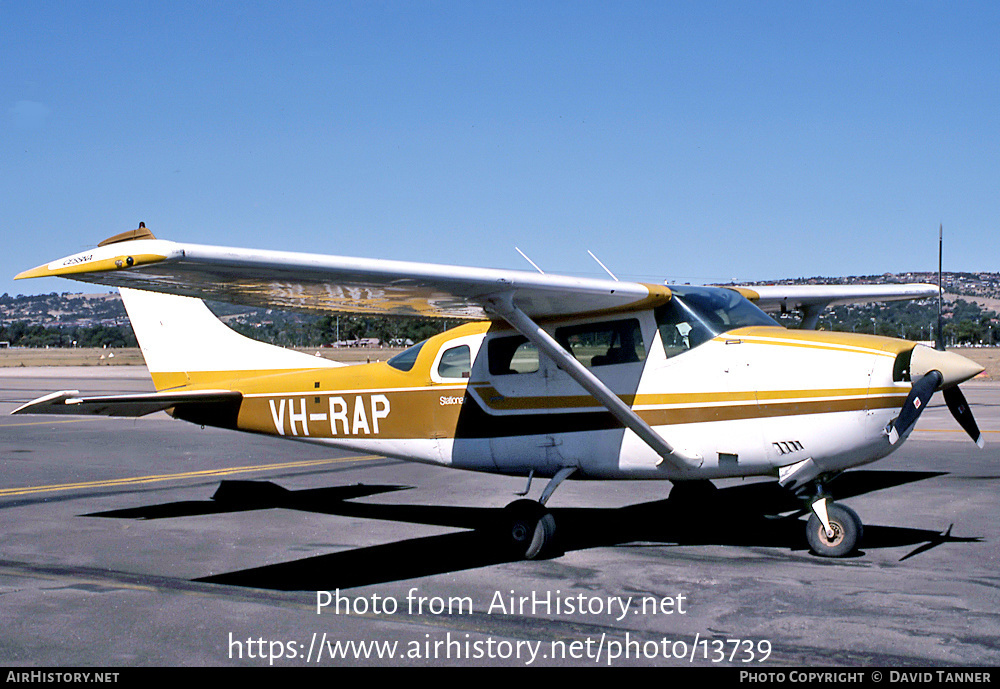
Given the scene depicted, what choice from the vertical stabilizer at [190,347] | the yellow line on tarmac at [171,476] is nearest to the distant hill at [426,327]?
the yellow line on tarmac at [171,476]

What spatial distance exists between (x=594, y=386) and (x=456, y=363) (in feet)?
6.04

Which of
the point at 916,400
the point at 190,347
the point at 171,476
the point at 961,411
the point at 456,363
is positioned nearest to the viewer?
the point at 916,400

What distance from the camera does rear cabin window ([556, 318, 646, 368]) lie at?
7988mm

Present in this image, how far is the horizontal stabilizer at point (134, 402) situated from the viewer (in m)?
8.17

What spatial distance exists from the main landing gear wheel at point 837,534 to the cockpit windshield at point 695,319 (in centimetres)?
175

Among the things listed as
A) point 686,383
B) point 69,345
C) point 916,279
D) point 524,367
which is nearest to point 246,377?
point 524,367

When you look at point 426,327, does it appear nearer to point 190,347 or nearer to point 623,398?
point 190,347

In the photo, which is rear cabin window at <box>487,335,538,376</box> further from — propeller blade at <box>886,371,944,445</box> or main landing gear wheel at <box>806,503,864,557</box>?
propeller blade at <box>886,371,944,445</box>

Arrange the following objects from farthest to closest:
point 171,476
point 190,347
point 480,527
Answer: point 171,476 → point 190,347 → point 480,527

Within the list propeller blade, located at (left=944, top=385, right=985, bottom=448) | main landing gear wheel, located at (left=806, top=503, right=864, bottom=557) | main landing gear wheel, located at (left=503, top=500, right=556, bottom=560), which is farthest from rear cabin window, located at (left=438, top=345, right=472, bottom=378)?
propeller blade, located at (left=944, top=385, right=985, bottom=448)

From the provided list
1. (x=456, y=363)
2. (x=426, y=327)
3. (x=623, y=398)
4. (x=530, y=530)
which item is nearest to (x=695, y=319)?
(x=623, y=398)

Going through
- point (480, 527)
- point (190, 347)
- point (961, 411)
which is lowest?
point (480, 527)

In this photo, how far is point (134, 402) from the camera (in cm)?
949
